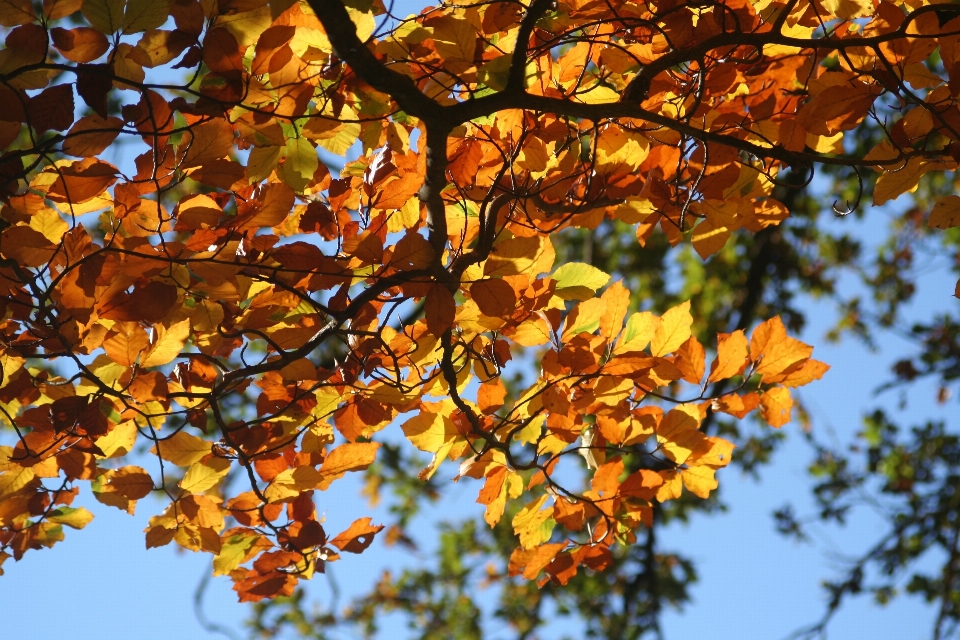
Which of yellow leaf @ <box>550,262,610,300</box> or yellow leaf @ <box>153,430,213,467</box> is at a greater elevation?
yellow leaf @ <box>550,262,610,300</box>

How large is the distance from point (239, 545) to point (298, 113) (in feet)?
3.06

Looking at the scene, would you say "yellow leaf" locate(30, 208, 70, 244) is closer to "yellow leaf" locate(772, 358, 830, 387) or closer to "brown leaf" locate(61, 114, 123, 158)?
"brown leaf" locate(61, 114, 123, 158)

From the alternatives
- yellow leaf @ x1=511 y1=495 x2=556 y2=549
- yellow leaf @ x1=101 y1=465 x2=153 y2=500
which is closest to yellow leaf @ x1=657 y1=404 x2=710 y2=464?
yellow leaf @ x1=511 y1=495 x2=556 y2=549

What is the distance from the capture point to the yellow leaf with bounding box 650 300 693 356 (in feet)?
5.32

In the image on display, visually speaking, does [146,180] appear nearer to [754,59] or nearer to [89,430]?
[89,430]

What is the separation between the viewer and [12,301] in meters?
1.39

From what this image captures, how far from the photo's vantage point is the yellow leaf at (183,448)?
163cm

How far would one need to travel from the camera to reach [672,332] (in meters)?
1.63

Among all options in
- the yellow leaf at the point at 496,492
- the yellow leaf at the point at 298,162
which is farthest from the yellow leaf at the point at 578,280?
the yellow leaf at the point at 298,162

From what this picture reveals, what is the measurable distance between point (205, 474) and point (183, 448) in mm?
70

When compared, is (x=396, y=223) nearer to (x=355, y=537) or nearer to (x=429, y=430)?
(x=429, y=430)

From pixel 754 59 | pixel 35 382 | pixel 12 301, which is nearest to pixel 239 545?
pixel 35 382

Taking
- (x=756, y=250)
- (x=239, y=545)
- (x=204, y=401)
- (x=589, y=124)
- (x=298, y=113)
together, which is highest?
(x=756, y=250)

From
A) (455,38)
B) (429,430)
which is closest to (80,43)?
(455,38)
